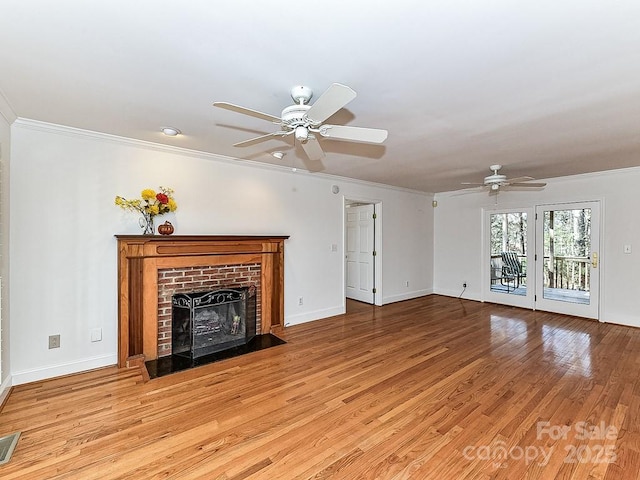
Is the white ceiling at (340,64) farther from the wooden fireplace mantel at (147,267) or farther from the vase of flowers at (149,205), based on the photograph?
the wooden fireplace mantel at (147,267)

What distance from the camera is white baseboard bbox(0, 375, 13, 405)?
254 centimetres

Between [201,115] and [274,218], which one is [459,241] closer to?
[274,218]

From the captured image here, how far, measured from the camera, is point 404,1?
138cm

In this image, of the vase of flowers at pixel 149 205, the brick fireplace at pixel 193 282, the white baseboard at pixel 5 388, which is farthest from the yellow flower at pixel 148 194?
the white baseboard at pixel 5 388

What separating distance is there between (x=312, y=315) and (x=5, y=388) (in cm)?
347

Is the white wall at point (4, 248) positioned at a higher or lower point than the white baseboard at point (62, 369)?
higher

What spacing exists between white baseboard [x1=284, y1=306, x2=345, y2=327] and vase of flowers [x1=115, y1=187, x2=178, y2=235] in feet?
7.48

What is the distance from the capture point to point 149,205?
133 inches

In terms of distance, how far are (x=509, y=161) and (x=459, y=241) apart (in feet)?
9.14

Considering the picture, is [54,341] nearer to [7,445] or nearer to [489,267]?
[7,445]

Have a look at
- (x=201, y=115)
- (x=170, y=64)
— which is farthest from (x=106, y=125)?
(x=170, y=64)

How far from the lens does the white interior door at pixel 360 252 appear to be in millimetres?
6168

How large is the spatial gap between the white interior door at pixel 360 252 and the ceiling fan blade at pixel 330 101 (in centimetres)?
430

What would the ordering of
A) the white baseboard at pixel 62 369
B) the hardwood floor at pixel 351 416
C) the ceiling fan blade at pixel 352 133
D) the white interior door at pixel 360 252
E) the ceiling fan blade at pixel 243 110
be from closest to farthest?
1. the ceiling fan blade at pixel 243 110
2. the hardwood floor at pixel 351 416
3. the ceiling fan blade at pixel 352 133
4. the white baseboard at pixel 62 369
5. the white interior door at pixel 360 252
